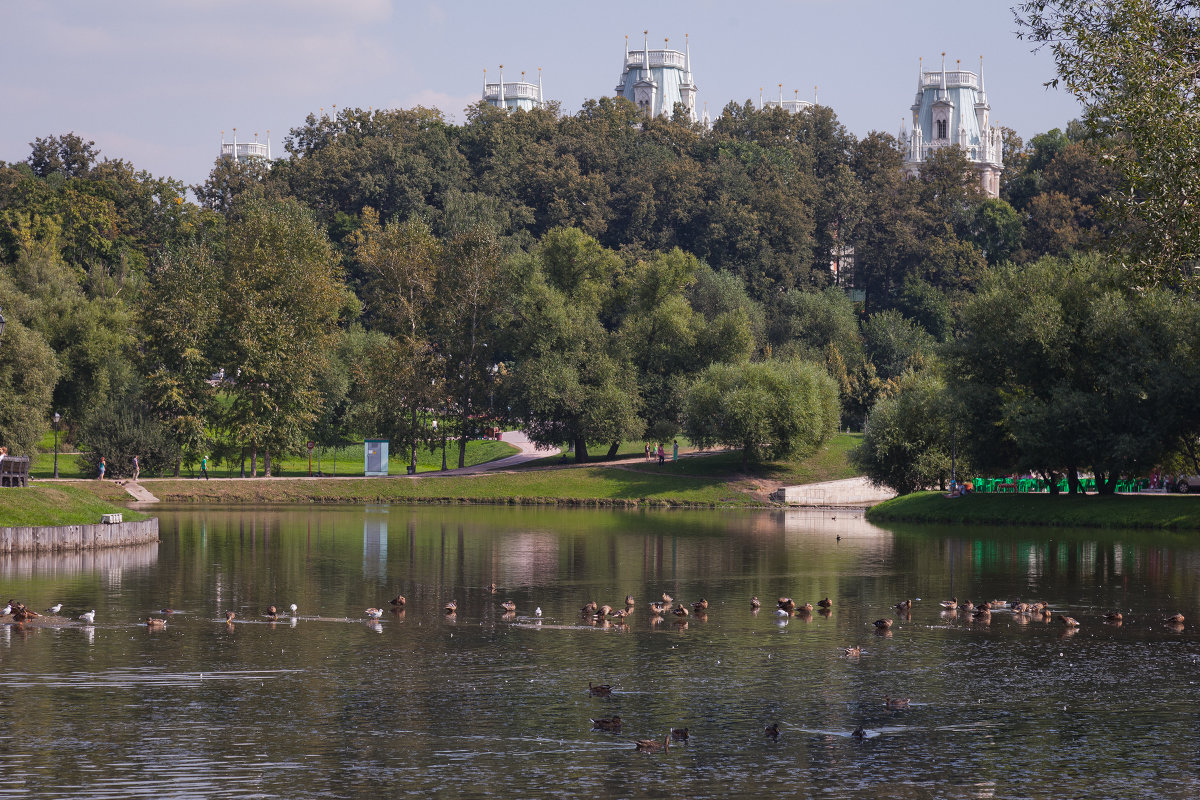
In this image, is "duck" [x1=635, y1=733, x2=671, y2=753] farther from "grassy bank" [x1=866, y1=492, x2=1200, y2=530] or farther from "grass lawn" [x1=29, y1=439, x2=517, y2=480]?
"grass lawn" [x1=29, y1=439, x2=517, y2=480]

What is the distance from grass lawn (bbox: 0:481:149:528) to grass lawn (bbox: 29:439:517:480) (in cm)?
2754

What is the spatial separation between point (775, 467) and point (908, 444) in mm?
15847

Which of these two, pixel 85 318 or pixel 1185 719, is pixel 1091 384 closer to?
pixel 1185 719

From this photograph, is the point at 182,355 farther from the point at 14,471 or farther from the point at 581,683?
the point at 581,683

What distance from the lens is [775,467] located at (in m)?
85.6

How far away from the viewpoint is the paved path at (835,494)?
79688mm

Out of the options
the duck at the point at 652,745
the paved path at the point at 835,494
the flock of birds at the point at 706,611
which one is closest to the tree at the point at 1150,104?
the flock of birds at the point at 706,611

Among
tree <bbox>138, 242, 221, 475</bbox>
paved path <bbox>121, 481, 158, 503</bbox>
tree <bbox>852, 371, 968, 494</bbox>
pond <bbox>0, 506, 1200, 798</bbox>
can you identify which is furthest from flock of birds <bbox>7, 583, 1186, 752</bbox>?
tree <bbox>138, 242, 221, 475</bbox>

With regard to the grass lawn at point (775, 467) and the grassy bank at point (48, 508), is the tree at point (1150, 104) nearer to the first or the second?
the grassy bank at point (48, 508)

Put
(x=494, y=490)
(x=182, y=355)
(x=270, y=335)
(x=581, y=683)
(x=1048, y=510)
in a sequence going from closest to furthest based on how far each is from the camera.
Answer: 1. (x=581, y=683)
2. (x=1048, y=510)
3. (x=494, y=490)
4. (x=182, y=355)
5. (x=270, y=335)

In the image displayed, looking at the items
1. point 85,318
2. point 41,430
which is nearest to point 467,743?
point 41,430

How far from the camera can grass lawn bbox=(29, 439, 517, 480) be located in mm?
82194

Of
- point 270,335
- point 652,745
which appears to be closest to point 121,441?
point 270,335

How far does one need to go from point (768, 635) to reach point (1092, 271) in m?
40.7
